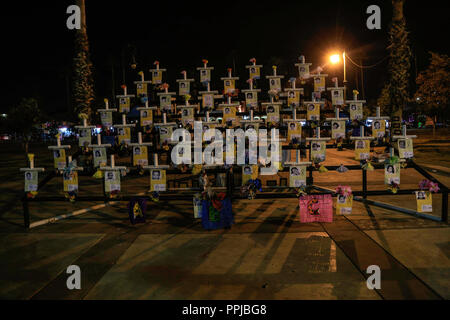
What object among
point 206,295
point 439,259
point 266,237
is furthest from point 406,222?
point 206,295

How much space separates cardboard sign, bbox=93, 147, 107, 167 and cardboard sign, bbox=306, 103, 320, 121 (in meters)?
4.78

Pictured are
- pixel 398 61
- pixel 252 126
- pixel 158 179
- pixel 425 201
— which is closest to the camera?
pixel 425 201

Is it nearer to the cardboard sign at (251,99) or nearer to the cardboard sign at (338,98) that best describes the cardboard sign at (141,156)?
the cardboard sign at (251,99)

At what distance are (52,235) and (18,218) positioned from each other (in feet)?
6.68

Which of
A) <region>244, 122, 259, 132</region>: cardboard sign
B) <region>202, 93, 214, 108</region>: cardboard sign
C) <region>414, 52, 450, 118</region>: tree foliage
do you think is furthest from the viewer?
<region>414, 52, 450, 118</region>: tree foliage

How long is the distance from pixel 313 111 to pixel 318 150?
1.22 m

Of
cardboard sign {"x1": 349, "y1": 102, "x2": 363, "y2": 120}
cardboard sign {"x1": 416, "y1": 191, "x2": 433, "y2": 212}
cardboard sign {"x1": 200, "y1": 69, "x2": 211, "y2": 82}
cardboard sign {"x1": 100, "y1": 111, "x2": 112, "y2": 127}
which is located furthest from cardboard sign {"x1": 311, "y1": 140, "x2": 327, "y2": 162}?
cardboard sign {"x1": 100, "y1": 111, "x2": 112, "y2": 127}

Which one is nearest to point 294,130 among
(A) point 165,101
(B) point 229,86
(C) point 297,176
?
A: (C) point 297,176

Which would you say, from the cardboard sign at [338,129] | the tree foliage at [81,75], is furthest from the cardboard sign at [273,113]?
the tree foliage at [81,75]

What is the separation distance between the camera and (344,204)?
264 inches

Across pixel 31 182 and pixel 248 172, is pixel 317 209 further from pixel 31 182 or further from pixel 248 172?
pixel 31 182

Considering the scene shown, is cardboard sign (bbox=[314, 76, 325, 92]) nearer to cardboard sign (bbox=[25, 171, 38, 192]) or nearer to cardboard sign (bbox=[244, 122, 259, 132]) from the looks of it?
cardboard sign (bbox=[244, 122, 259, 132])

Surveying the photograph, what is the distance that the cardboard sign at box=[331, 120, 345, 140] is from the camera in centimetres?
736

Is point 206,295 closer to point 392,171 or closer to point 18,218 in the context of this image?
point 392,171
